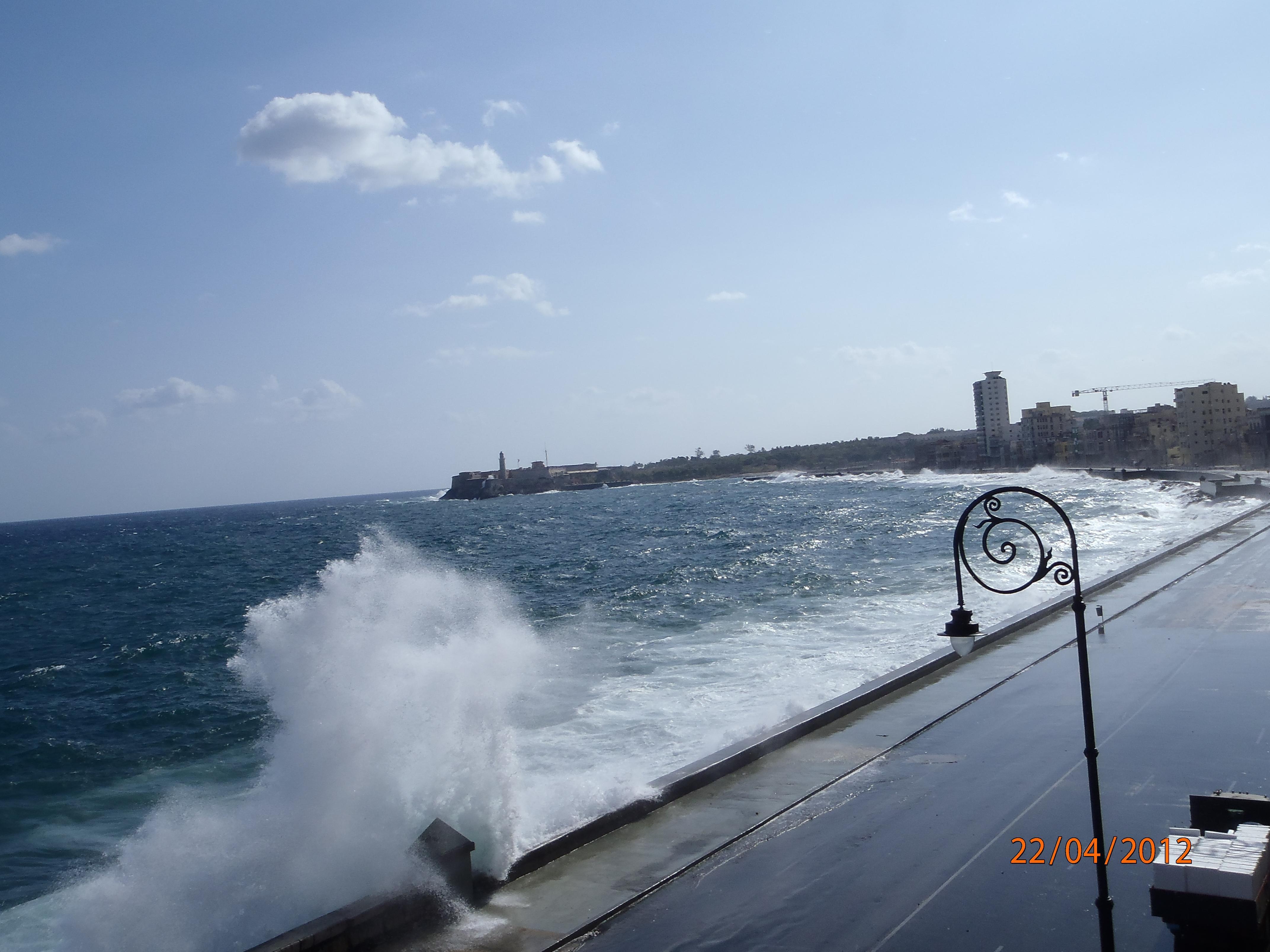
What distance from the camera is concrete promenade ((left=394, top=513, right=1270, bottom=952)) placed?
6.46 metres

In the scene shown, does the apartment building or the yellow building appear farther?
the apartment building

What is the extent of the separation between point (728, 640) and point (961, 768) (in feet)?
42.3

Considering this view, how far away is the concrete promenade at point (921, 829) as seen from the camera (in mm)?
6465

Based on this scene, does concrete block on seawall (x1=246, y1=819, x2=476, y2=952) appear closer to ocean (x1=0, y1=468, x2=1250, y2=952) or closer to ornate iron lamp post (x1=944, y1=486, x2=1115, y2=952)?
ocean (x1=0, y1=468, x2=1250, y2=952)

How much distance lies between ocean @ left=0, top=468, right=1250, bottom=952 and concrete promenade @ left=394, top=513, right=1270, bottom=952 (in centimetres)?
94

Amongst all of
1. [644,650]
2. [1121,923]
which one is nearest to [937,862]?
[1121,923]

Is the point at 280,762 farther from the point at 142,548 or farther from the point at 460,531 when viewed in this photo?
the point at 142,548

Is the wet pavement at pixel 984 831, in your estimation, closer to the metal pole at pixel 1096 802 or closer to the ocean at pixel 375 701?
the metal pole at pixel 1096 802

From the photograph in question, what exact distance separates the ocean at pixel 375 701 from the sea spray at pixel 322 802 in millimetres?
29

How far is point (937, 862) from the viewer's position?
Result: 24.3ft

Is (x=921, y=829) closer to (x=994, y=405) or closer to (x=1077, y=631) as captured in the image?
(x=1077, y=631)

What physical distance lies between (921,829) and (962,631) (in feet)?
8.38

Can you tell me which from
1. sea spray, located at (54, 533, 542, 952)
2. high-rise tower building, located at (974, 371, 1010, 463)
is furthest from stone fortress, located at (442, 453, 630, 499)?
sea spray, located at (54, 533, 542, 952)

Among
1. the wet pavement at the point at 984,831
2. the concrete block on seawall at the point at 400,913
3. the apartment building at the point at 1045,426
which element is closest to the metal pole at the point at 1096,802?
the wet pavement at the point at 984,831
